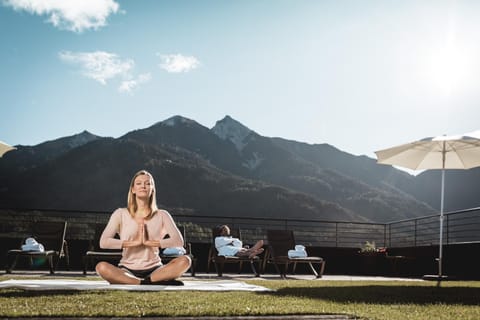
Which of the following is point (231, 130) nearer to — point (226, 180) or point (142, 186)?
point (226, 180)

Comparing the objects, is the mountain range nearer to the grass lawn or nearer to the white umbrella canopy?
the white umbrella canopy

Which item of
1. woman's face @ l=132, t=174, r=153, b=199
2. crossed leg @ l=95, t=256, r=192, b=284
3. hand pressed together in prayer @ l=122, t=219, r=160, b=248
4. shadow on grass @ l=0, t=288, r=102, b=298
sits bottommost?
shadow on grass @ l=0, t=288, r=102, b=298

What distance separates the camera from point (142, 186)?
4.26 metres

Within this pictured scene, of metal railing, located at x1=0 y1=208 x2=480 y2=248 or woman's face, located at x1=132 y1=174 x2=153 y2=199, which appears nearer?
woman's face, located at x1=132 y1=174 x2=153 y2=199

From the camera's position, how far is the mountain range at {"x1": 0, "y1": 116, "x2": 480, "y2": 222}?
40781 millimetres

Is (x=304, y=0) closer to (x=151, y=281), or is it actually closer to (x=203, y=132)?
(x=151, y=281)

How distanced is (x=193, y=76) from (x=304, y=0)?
6.49 m

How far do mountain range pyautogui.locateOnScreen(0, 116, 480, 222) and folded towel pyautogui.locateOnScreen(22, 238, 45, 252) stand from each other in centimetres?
3093

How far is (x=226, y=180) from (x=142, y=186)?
4011 centimetres

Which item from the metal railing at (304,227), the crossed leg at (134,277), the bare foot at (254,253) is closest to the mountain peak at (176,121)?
the metal railing at (304,227)

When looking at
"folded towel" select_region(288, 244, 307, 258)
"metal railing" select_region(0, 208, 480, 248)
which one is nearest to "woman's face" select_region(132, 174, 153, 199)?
"metal railing" select_region(0, 208, 480, 248)

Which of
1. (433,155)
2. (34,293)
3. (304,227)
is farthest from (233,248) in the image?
(304,227)

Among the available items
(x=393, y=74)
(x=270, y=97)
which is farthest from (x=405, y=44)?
(x=270, y=97)

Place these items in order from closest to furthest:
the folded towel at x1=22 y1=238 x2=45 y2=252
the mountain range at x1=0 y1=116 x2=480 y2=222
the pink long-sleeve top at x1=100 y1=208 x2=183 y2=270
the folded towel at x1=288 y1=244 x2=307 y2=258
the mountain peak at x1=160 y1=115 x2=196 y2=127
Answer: the pink long-sleeve top at x1=100 y1=208 x2=183 y2=270, the folded towel at x1=22 y1=238 x2=45 y2=252, the folded towel at x1=288 y1=244 x2=307 y2=258, the mountain range at x1=0 y1=116 x2=480 y2=222, the mountain peak at x1=160 y1=115 x2=196 y2=127
